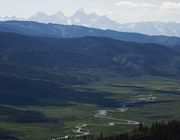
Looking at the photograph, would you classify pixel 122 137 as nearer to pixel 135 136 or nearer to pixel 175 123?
pixel 135 136

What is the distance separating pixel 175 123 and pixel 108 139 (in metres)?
23.4

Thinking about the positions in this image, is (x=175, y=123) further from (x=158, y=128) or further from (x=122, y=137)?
(x=122, y=137)

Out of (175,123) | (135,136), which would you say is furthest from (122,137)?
(175,123)

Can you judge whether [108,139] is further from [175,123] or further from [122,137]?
[175,123]

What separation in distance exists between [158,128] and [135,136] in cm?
903

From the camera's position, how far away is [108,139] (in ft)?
597

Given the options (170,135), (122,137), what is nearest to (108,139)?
(122,137)

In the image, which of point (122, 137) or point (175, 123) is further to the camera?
point (175, 123)

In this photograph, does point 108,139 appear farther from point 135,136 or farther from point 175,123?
point 175,123

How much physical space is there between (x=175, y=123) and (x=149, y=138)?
1608cm

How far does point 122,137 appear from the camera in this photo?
17825cm

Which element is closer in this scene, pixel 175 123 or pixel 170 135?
pixel 170 135

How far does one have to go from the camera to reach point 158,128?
606 feet

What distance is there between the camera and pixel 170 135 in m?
177
